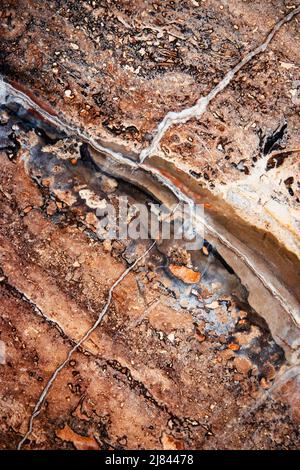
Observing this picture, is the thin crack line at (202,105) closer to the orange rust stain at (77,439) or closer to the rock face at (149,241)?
the rock face at (149,241)

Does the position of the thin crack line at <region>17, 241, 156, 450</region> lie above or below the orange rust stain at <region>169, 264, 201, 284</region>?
below

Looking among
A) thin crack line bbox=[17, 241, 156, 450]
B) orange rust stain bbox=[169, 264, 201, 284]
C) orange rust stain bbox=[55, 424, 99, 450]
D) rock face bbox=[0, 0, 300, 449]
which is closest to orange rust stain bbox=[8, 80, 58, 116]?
rock face bbox=[0, 0, 300, 449]

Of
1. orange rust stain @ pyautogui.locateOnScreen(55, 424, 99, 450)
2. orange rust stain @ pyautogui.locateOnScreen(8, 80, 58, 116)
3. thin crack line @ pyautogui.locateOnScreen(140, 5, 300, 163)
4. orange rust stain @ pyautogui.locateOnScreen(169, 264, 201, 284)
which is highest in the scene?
thin crack line @ pyautogui.locateOnScreen(140, 5, 300, 163)

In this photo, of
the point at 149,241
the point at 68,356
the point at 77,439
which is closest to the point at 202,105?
the point at 149,241

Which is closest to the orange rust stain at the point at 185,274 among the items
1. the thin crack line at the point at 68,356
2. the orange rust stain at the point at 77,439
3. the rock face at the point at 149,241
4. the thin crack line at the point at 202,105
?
the rock face at the point at 149,241

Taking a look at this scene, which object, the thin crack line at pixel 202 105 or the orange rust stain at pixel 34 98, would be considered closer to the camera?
the thin crack line at pixel 202 105

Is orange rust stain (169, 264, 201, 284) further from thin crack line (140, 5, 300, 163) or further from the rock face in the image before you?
thin crack line (140, 5, 300, 163)
